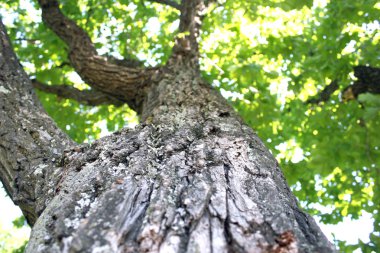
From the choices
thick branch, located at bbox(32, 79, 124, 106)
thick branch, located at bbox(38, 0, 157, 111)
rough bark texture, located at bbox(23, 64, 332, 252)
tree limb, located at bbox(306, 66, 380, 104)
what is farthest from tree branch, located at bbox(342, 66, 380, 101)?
thick branch, located at bbox(32, 79, 124, 106)

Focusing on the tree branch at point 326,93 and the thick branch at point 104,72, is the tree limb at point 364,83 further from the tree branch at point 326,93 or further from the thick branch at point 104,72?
the thick branch at point 104,72

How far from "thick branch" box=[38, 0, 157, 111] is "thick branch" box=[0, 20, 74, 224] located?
109 centimetres

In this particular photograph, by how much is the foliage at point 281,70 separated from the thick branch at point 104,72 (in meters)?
0.67

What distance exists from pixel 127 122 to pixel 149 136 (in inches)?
175

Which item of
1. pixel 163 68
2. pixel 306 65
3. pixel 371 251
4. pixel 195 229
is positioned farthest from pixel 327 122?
pixel 195 229

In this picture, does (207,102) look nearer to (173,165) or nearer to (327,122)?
(173,165)

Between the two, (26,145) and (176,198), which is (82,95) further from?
(176,198)

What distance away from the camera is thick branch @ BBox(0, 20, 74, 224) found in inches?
76.4

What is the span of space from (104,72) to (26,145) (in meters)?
1.76

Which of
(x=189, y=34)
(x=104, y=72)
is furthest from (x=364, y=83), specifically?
(x=104, y=72)

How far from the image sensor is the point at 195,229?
119cm

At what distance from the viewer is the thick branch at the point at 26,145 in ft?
6.37

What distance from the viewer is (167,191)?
1.44 meters

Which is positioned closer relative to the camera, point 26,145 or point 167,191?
point 167,191
